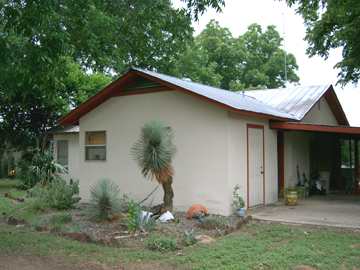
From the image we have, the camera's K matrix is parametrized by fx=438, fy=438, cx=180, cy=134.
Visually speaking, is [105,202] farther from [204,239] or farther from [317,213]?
[317,213]

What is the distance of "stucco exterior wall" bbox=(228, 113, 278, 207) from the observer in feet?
37.0

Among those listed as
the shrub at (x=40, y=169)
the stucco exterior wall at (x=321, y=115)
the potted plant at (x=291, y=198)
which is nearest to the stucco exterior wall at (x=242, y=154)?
the potted plant at (x=291, y=198)

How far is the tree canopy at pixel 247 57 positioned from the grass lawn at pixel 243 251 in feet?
102

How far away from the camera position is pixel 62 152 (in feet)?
66.8

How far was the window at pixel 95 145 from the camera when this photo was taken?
45.4 ft

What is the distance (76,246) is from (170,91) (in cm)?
555

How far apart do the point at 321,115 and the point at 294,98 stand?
1747 millimetres

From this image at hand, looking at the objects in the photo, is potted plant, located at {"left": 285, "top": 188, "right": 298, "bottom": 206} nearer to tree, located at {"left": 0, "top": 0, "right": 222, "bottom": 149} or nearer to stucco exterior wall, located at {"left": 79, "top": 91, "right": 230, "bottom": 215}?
stucco exterior wall, located at {"left": 79, "top": 91, "right": 230, "bottom": 215}

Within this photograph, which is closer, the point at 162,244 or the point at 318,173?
the point at 162,244

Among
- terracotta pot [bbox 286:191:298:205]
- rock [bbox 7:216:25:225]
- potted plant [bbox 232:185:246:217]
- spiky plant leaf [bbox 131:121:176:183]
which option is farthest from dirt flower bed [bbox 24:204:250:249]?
terracotta pot [bbox 286:191:298:205]

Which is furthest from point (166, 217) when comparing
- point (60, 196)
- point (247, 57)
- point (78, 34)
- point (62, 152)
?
point (247, 57)

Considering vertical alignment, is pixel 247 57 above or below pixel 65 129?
Answer: above

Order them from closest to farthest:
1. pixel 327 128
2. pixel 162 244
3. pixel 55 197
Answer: pixel 162 244
pixel 55 197
pixel 327 128

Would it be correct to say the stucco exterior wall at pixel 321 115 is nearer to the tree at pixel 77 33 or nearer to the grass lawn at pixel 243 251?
the tree at pixel 77 33
